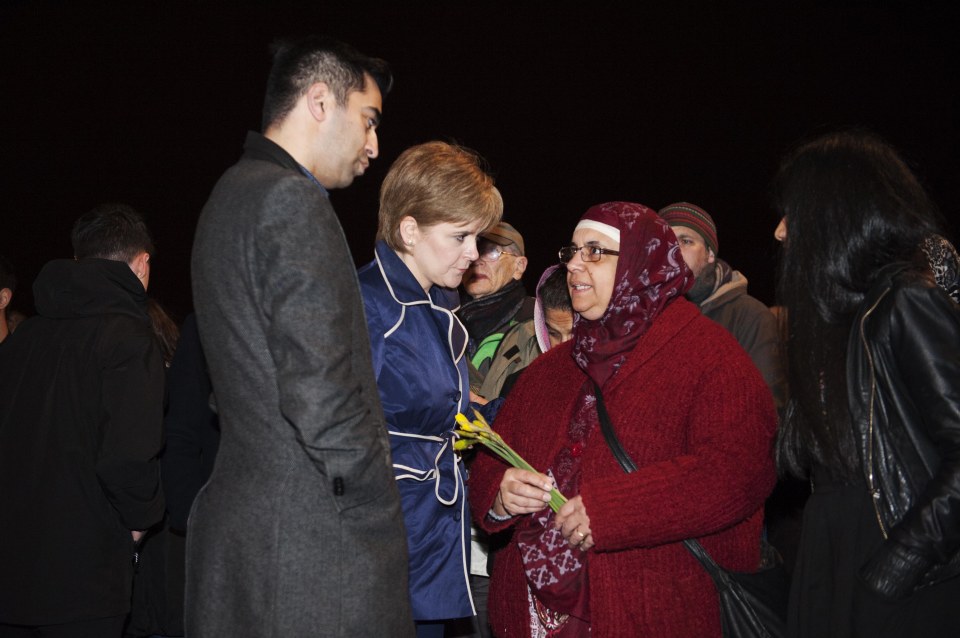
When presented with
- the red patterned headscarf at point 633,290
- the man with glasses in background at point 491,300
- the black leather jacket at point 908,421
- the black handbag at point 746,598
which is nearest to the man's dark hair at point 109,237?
the man with glasses in background at point 491,300

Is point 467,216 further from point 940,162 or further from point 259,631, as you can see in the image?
point 940,162

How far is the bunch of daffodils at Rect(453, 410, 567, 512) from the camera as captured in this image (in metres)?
2.13

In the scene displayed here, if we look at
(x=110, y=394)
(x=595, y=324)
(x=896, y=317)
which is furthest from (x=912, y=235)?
(x=110, y=394)

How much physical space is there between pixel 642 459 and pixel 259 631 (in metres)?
0.95

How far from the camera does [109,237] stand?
306 centimetres

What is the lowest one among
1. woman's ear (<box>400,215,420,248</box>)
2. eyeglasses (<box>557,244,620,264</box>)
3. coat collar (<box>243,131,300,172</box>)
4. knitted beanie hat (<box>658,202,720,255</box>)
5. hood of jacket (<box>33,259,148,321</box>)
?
hood of jacket (<box>33,259,148,321</box>)

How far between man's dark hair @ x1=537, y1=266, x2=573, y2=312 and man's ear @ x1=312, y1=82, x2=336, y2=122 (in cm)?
166

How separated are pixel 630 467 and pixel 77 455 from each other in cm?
172

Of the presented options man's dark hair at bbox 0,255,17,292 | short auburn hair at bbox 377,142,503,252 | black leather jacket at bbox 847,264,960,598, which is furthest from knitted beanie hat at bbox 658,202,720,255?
man's dark hair at bbox 0,255,17,292

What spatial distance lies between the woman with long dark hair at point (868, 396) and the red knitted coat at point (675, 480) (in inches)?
5.2

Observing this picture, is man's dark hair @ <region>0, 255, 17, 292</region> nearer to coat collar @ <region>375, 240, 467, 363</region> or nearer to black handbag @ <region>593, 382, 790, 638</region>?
coat collar @ <region>375, 240, 467, 363</region>

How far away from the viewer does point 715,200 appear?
704 centimetres

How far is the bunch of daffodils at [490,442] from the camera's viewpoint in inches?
83.9

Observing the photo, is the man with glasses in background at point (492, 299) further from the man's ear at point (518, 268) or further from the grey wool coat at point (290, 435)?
the grey wool coat at point (290, 435)
